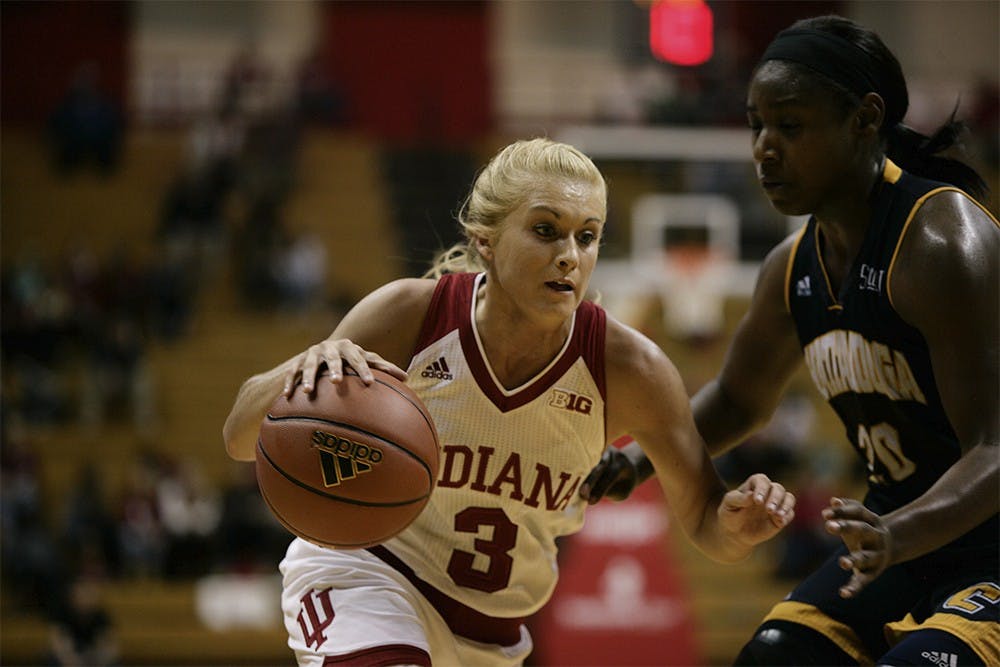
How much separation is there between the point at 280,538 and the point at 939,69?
13.0 m

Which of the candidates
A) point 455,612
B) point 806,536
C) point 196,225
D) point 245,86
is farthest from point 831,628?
point 245,86

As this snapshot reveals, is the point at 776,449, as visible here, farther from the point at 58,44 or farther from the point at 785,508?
the point at 58,44

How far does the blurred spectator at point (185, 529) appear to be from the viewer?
11.5 meters

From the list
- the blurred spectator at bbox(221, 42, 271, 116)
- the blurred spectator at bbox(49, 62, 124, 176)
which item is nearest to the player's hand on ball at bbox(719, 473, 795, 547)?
the blurred spectator at bbox(49, 62, 124, 176)

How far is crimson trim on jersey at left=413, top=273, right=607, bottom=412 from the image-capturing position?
11.7 ft

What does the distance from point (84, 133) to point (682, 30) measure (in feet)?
24.1

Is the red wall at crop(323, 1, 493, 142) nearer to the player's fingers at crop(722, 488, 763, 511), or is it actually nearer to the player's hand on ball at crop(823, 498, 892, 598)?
the player's fingers at crop(722, 488, 763, 511)

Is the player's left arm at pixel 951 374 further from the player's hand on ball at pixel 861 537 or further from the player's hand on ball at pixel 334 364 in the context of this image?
the player's hand on ball at pixel 334 364

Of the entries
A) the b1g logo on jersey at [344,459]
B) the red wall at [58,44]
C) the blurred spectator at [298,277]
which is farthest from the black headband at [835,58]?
the red wall at [58,44]

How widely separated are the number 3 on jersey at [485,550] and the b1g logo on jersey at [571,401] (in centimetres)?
33

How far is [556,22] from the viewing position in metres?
19.8

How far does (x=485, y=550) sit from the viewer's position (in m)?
3.61

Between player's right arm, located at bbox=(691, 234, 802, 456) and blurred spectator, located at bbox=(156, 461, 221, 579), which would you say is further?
blurred spectator, located at bbox=(156, 461, 221, 579)

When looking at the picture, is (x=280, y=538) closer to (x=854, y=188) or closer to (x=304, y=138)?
(x=304, y=138)
